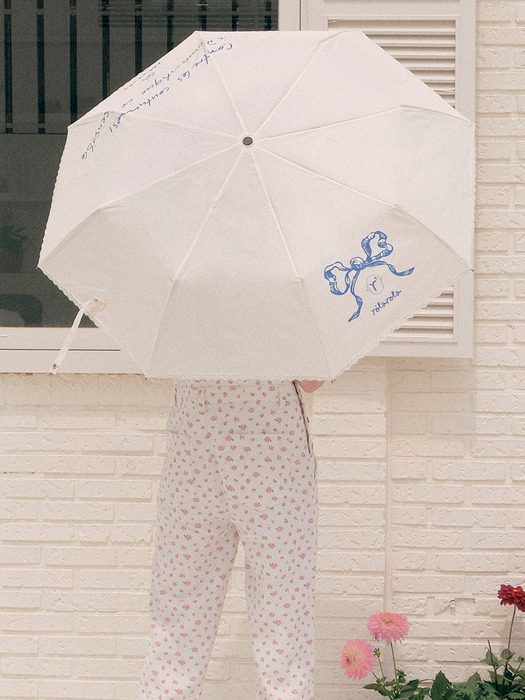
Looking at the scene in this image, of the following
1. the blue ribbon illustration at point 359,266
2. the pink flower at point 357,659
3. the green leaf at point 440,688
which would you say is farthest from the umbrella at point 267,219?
the green leaf at point 440,688

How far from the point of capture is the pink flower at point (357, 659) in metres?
2.71

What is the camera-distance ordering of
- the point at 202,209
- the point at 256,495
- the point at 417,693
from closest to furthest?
1. the point at 202,209
2. the point at 256,495
3. the point at 417,693

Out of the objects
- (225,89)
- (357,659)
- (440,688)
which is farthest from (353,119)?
(440,688)

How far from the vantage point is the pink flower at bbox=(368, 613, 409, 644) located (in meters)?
2.72

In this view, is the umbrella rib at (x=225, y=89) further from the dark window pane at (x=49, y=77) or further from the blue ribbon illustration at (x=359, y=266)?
the dark window pane at (x=49, y=77)

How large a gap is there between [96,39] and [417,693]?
244 cm

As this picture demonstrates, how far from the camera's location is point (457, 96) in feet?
9.55

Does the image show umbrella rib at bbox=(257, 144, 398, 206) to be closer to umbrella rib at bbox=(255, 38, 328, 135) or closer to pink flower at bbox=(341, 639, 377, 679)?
umbrella rib at bbox=(255, 38, 328, 135)

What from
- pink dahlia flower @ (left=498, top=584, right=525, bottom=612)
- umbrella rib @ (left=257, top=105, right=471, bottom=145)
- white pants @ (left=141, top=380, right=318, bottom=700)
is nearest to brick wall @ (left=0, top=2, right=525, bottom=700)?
pink dahlia flower @ (left=498, top=584, right=525, bottom=612)

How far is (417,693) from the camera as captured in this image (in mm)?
2945

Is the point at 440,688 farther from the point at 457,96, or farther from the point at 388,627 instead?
the point at 457,96

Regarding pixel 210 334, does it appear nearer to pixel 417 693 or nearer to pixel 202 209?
pixel 202 209

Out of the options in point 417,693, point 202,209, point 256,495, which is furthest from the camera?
point 417,693

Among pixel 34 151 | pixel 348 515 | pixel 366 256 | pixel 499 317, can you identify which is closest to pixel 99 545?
pixel 348 515
